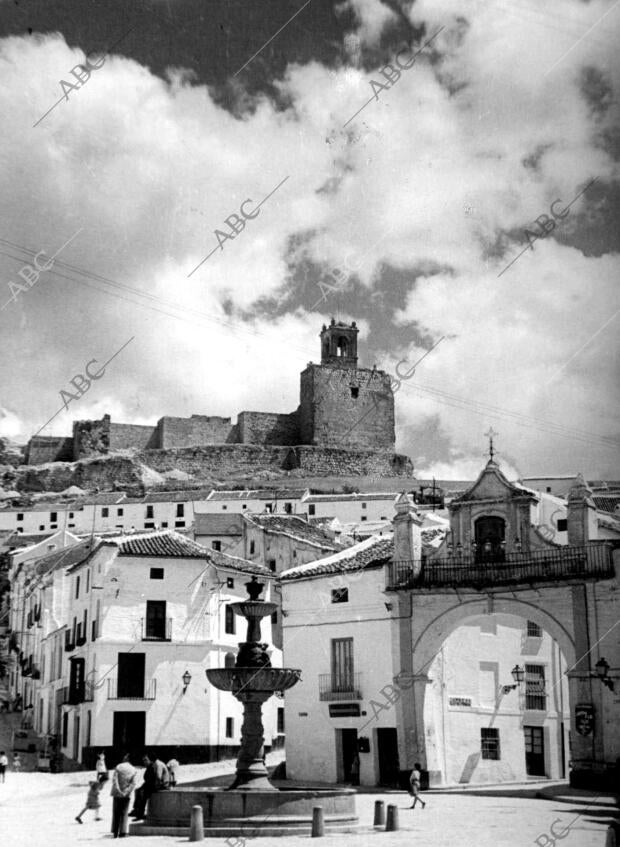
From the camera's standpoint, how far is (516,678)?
31031 mm

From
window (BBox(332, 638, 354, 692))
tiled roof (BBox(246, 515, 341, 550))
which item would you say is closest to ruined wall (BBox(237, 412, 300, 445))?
tiled roof (BBox(246, 515, 341, 550))

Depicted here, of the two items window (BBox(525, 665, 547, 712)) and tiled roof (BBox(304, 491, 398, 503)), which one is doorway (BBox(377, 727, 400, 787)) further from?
tiled roof (BBox(304, 491, 398, 503))

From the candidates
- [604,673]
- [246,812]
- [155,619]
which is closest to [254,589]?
[246,812]

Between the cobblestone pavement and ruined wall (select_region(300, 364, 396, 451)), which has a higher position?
ruined wall (select_region(300, 364, 396, 451))

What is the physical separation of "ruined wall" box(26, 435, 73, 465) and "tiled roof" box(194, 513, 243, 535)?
45.1m

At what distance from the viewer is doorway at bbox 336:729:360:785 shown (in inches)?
1137

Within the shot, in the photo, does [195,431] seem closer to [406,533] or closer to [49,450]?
[49,450]

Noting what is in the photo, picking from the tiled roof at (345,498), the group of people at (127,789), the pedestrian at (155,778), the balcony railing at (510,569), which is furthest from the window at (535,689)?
the tiled roof at (345,498)

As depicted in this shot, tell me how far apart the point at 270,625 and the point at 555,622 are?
61.3 feet

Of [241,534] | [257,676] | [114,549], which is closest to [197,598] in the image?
[114,549]

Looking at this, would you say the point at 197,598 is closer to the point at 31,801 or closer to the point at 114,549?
the point at 114,549

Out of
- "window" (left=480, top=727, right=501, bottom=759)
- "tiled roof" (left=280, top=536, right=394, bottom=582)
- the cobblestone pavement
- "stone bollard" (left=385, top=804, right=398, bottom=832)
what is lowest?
the cobblestone pavement

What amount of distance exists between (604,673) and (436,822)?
8.20 meters

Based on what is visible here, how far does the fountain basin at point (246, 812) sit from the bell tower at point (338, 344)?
9099cm
